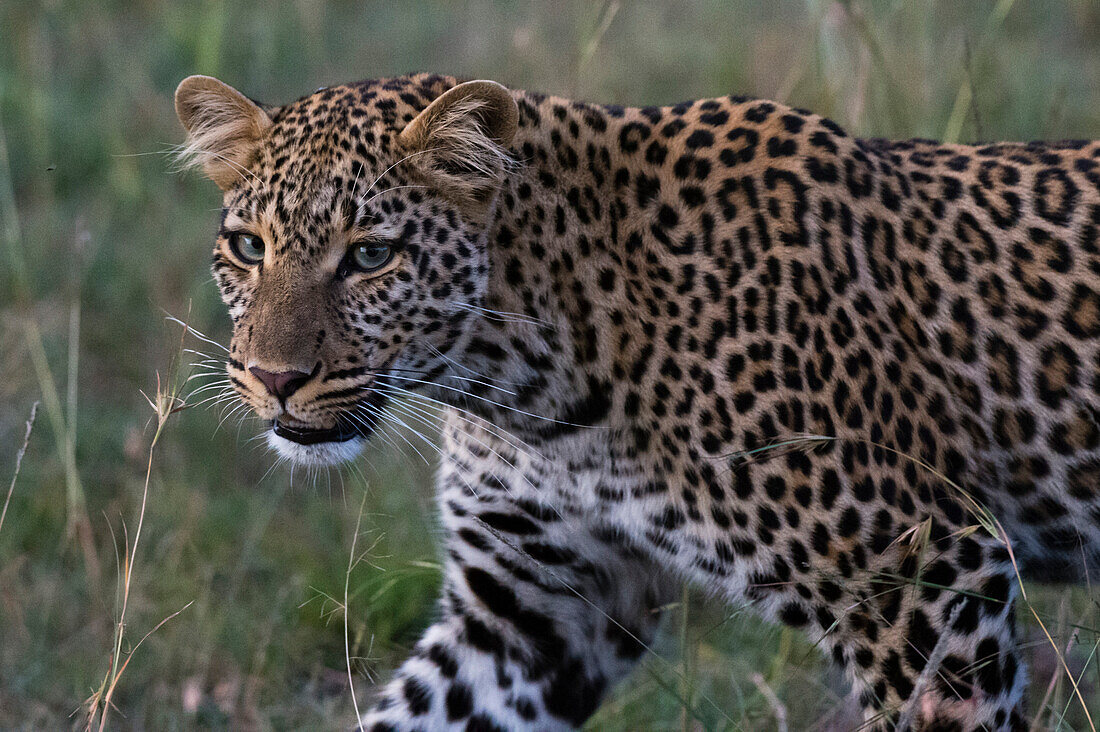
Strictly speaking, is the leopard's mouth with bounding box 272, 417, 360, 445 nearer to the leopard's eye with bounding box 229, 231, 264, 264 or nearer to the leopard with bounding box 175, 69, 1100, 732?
the leopard with bounding box 175, 69, 1100, 732

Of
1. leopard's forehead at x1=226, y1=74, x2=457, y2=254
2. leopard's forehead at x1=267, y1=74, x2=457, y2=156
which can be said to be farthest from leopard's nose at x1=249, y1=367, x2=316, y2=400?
leopard's forehead at x1=267, y1=74, x2=457, y2=156

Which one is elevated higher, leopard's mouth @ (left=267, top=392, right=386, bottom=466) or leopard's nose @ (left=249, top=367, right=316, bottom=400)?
leopard's nose @ (left=249, top=367, right=316, bottom=400)

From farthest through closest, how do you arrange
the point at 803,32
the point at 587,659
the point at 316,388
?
the point at 803,32 → the point at 587,659 → the point at 316,388

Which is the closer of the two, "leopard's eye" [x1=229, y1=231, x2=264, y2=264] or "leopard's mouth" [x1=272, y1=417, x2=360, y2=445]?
"leopard's mouth" [x1=272, y1=417, x2=360, y2=445]

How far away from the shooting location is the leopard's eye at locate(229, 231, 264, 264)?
3877mm

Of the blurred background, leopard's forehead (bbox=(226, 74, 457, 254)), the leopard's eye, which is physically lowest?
the blurred background

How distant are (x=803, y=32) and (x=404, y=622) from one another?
256 inches

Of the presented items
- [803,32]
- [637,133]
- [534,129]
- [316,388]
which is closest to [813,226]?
[637,133]

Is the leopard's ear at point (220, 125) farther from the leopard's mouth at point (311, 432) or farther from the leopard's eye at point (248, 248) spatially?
the leopard's mouth at point (311, 432)

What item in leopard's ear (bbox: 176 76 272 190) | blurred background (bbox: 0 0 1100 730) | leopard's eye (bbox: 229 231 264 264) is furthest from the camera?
blurred background (bbox: 0 0 1100 730)

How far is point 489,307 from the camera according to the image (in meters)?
3.93

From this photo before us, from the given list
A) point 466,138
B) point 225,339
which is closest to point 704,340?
point 466,138

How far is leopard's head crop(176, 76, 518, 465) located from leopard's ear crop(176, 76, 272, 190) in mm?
59

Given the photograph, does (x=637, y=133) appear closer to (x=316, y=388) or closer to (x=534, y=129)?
(x=534, y=129)
